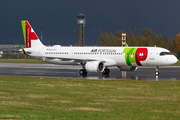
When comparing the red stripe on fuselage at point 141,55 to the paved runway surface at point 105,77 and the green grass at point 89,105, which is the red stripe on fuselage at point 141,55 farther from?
the green grass at point 89,105

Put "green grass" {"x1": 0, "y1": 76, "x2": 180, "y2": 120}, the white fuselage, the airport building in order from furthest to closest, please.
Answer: the airport building
the white fuselage
"green grass" {"x1": 0, "y1": 76, "x2": 180, "y2": 120}

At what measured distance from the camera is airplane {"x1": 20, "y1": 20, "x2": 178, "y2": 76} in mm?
35250

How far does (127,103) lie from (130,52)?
20.8 meters

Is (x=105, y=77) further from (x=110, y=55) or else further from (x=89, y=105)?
(x=89, y=105)

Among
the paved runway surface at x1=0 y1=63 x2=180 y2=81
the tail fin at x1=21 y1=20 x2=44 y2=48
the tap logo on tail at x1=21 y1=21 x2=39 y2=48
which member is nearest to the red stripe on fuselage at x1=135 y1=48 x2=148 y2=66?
the paved runway surface at x1=0 y1=63 x2=180 y2=81

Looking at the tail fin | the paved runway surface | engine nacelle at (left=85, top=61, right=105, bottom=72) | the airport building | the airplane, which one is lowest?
the paved runway surface

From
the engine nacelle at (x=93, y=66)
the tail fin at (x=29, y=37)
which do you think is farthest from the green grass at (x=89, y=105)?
the tail fin at (x=29, y=37)

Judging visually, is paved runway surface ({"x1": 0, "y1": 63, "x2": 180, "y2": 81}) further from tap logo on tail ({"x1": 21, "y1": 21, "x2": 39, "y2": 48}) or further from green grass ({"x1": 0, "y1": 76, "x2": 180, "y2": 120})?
green grass ({"x1": 0, "y1": 76, "x2": 180, "y2": 120})

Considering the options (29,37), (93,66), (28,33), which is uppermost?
(28,33)

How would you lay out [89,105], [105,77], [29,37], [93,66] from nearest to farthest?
[89,105] < [105,77] < [93,66] < [29,37]

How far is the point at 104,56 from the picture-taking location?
37.7m

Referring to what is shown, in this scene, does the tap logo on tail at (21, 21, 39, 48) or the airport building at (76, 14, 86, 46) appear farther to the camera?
the airport building at (76, 14, 86, 46)

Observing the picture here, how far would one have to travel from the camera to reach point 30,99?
1700 cm

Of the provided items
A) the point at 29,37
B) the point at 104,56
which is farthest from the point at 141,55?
the point at 29,37
